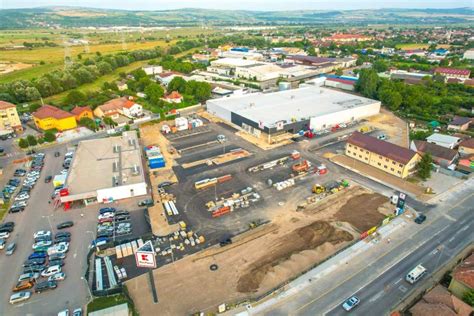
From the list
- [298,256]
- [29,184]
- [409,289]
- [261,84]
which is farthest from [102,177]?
[261,84]

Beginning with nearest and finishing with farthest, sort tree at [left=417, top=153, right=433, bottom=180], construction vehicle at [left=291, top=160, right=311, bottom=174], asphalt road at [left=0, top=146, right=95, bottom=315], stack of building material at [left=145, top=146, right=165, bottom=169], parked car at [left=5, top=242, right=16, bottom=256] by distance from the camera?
asphalt road at [left=0, top=146, right=95, bottom=315]
parked car at [left=5, top=242, right=16, bottom=256]
tree at [left=417, top=153, right=433, bottom=180]
construction vehicle at [left=291, top=160, right=311, bottom=174]
stack of building material at [left=145, top=146, right=165, bottom=169]

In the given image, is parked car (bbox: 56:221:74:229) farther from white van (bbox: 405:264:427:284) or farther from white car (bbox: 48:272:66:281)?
white van (bbox: 405:264:427:284)

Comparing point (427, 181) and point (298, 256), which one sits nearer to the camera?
point (298, 256)

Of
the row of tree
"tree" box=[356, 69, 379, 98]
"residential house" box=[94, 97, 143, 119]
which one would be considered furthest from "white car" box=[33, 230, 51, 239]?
"tree" box=[356, 69, 379, 98]

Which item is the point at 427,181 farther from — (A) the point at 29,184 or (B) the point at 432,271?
(A) the point at 29,184

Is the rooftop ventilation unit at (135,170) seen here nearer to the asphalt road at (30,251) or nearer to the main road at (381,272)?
the asphalt road at (30,251)

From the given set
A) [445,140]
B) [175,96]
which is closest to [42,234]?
[175,96]
